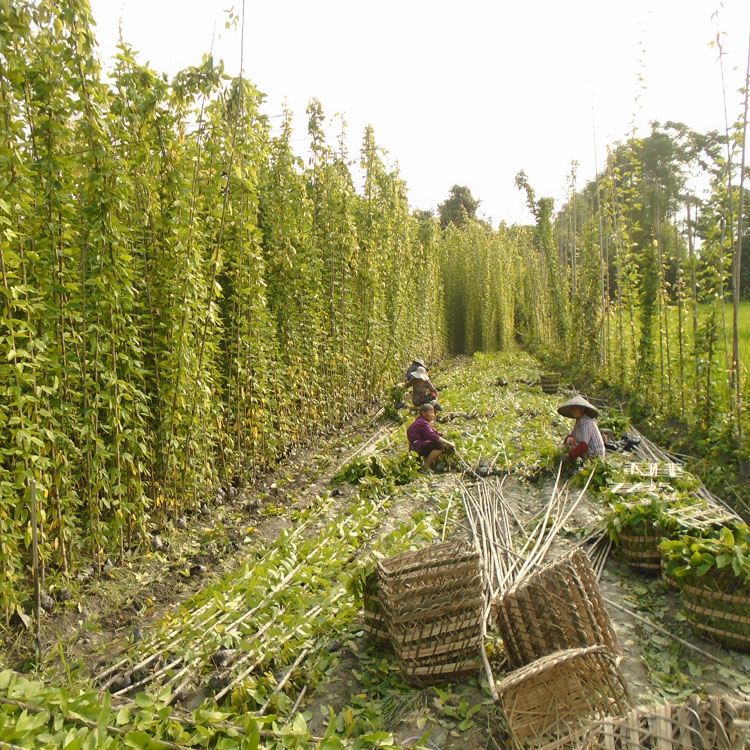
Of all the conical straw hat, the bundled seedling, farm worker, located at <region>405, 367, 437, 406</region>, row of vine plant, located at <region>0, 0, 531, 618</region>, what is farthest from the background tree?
the bundled seedling

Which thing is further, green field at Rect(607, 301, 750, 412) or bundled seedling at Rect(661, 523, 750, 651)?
green field at Rect(607, 301, 750, 412)

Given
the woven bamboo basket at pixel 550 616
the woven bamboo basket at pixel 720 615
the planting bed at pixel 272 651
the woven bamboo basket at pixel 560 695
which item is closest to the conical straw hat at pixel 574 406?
the planting bed at pixel 272 651

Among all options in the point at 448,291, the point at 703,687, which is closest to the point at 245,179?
the point at 703,687

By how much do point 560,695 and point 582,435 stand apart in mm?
4346

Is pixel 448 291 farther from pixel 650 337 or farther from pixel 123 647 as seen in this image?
pixel 123 647

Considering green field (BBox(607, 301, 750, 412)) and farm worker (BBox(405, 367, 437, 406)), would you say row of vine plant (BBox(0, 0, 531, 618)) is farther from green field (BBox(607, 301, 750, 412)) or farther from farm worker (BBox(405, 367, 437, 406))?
green field (BBox(607, 301, 750, 412))

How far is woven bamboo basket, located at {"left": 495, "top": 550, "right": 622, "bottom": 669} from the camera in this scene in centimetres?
293

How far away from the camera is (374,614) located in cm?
345

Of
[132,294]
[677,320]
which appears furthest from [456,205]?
[132,294]

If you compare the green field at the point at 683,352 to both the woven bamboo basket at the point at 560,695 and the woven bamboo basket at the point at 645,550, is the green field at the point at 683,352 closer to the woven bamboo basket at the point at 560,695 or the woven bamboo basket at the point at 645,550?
the woven bamboo basket at the point at 645,550

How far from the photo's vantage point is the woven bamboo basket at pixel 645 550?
425 cm

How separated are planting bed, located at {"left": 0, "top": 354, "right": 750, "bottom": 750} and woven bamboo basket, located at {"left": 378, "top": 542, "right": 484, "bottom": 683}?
129 mm

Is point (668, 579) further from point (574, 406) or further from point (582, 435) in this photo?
point (574, 406)

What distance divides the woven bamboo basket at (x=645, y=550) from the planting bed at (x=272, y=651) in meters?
0.12
